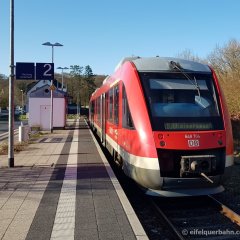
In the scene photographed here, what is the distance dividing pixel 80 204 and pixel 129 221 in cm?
140

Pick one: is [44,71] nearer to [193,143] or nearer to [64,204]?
[193,143]

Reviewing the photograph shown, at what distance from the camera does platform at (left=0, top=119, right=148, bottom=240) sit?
233 inches

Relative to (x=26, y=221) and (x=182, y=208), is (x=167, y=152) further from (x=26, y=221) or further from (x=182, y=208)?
(x=26, y=221)

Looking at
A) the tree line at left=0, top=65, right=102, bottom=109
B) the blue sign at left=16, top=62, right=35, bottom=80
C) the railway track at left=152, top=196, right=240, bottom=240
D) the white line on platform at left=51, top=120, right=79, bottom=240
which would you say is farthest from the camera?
the tree line at left=0, top=65, right=102, bottom=109

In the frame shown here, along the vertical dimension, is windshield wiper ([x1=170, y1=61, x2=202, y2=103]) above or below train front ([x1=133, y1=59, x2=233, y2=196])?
above

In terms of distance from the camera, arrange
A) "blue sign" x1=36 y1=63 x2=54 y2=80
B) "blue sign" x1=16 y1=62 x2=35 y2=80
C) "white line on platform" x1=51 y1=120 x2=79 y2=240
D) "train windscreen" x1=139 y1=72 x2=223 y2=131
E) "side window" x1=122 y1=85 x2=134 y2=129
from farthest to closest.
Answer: "blue sign" x1=36 y1=63 x2=54 y2=80 < "blue sign" x1=16 y1=62 x2=35 y2=80 < "side window" x1=122 y1=85 x2=134 y2=129 < "train windscreen" x1=139 y1=72 x2=223 y2=131 < "white line on platform" x1=51 y1=120 x2=79 y2=240

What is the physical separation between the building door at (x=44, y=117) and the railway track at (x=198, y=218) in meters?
25.6

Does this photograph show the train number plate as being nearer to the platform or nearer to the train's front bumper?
the train's front bumper

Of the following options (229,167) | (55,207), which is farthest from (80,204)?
(229,167)

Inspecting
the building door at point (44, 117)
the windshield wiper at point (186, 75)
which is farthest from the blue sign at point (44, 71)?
the building door at point (44, 117)

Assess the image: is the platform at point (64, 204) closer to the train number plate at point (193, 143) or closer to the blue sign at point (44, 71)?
the train number plate at point (193, 143)

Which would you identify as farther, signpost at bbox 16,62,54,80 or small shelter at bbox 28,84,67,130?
small shelter at bbox 28,84,67,130

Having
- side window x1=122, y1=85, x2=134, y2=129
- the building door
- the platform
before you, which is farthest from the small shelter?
side window x1=122, y1=85, x2=134, y2=129

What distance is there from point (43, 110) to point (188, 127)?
2706 cm
